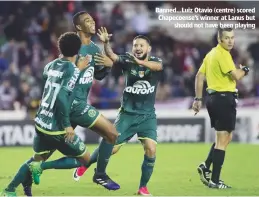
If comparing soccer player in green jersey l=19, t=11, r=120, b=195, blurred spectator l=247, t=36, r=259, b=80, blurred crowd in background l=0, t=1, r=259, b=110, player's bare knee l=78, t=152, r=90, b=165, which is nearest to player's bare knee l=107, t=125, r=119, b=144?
soccer player in green jersey l=19, t=11, r=120, b=195

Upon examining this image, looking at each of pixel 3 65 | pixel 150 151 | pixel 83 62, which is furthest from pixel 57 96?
pixel 3 65

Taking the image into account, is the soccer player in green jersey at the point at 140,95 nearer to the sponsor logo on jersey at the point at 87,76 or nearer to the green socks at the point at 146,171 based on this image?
the green socks at the point at 146,171

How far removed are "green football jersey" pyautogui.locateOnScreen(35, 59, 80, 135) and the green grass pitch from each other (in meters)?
1.31

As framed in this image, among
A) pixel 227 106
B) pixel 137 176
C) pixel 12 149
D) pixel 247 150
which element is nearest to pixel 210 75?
pixel 227 106

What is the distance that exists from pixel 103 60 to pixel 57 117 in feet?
5.09

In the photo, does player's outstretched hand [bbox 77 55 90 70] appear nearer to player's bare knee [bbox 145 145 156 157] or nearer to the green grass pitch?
player's bare knee [bbox 145 145 156 157]

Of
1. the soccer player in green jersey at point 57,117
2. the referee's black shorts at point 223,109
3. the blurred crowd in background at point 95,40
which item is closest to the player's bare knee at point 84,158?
the soccer player in green jersey at point 57,117

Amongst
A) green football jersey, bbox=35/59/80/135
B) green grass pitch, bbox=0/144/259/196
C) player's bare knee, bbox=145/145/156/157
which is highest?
green football jersey, bbox=35/59/80/135

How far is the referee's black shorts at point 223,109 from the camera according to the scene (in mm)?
10086

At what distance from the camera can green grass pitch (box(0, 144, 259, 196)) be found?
984 centimetres

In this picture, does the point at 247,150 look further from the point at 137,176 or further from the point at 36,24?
the point at 36,24

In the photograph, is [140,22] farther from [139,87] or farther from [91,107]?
[91,107]

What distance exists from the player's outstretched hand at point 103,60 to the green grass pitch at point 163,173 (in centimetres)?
158

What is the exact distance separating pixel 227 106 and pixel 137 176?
225 cm
